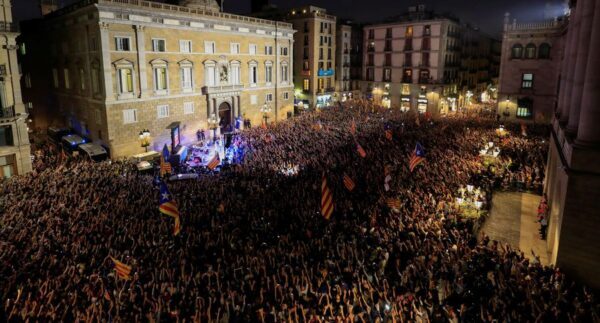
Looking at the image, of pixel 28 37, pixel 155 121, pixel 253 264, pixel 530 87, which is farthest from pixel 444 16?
pixel 253 264

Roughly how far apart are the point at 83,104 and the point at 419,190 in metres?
31.9

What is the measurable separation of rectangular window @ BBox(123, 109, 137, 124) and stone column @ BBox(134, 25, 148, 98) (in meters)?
1.63

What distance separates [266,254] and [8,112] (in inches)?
966

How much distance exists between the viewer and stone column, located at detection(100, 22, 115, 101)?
32.3 m

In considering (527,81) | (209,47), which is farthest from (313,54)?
(527,81)

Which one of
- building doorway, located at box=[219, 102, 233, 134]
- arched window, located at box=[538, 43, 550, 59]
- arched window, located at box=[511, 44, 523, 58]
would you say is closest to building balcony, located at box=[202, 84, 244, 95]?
building doorway, located at box=[219, 102, 233, 134]

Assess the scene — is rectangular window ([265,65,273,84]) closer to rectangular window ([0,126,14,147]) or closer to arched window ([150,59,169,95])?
arched window ([150,59,169,95])

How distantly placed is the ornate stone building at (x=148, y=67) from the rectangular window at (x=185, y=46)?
0.10 metres

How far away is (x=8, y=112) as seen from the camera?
90.5 ft

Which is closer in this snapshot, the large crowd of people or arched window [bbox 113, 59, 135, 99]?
the large crowd of people

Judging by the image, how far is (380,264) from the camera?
42.6 feet

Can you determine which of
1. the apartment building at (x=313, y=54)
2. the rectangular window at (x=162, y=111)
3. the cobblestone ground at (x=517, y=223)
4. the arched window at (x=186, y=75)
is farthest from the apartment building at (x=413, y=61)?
the cobblestone ground at (x=517, y=223)

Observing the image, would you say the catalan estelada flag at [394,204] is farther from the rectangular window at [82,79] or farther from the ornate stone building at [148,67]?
the rectangular window at [82,79]

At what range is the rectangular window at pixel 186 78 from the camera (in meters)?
39.7
